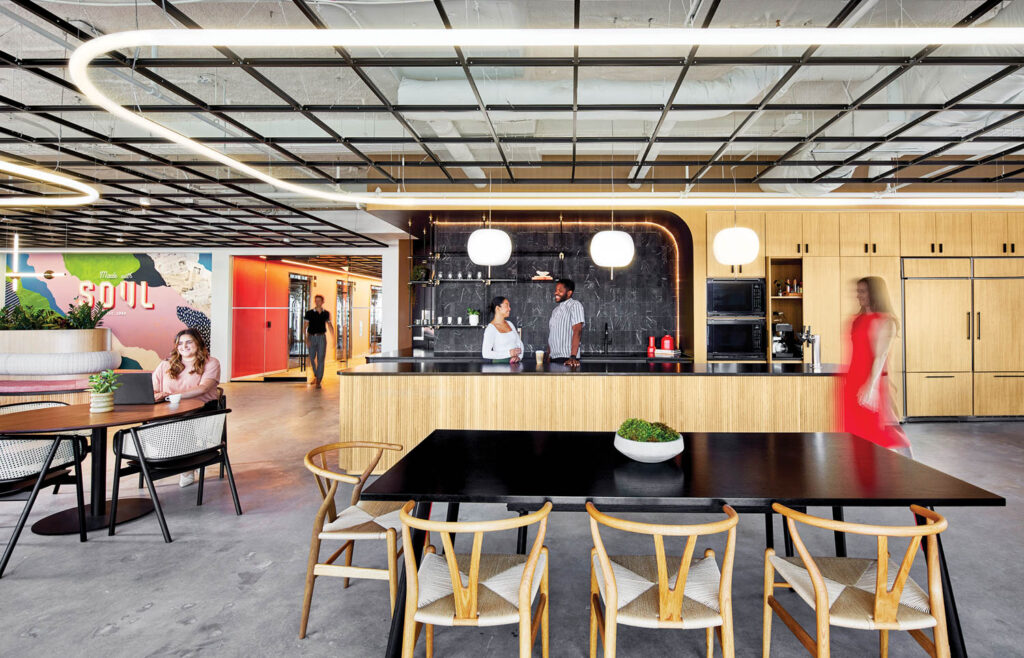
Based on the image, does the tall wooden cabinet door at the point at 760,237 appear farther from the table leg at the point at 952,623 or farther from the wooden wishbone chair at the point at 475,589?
the wooden wishbone chair at the point at 475,589

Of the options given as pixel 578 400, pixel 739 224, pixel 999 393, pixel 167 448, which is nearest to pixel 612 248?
pixel 578 400

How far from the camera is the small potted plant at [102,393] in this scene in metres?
3.46

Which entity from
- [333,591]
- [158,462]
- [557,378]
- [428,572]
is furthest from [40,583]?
[557,378]

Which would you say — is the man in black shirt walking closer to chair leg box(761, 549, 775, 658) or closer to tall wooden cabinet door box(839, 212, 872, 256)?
tall wooden cabinet door box(839, 212, 872, 256)

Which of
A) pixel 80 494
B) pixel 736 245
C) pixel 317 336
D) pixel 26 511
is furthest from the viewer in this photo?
pixel 317 336

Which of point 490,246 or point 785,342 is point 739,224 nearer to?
point 785,342

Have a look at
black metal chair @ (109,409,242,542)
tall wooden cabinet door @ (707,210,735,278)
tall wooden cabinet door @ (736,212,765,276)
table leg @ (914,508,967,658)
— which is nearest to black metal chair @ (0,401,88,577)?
Answer: black metal chair @ (109,409,242,542)

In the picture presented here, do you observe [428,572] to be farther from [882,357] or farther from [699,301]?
[699,301]

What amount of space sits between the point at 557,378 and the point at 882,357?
242 cm

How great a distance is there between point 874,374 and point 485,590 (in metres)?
3.09

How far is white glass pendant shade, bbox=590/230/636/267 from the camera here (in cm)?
454

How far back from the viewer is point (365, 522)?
239 cm

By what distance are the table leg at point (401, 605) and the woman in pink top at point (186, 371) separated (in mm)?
3137

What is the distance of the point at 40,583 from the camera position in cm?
272
